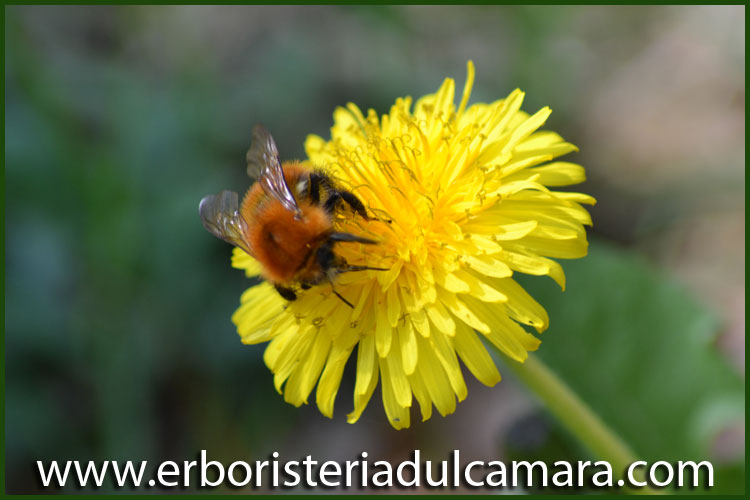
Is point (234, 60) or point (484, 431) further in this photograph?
point (234, 60)

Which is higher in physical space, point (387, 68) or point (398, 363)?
point (387, 68)

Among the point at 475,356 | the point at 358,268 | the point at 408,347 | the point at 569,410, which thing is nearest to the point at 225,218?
the point at 358,268

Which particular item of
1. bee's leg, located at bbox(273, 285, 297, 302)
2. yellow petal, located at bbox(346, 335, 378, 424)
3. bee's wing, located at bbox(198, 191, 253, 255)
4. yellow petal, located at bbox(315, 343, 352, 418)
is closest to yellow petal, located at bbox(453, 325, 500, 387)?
yellow petal, located at bbox(346, 335, 378, 424)

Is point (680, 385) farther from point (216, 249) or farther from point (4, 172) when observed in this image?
point (4, 172)

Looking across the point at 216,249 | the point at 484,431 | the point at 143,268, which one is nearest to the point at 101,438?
the point at 143,268

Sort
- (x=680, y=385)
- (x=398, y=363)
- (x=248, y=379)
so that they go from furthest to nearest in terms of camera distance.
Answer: (x=248, y=379) → (x=680, y=385) → (x=398, y=363)

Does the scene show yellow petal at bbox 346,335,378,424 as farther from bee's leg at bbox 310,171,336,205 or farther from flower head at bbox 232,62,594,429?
bee's leg at bbox 310,171,336,205

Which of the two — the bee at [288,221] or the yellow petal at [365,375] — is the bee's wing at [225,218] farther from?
the yellow petal at [365,375]
